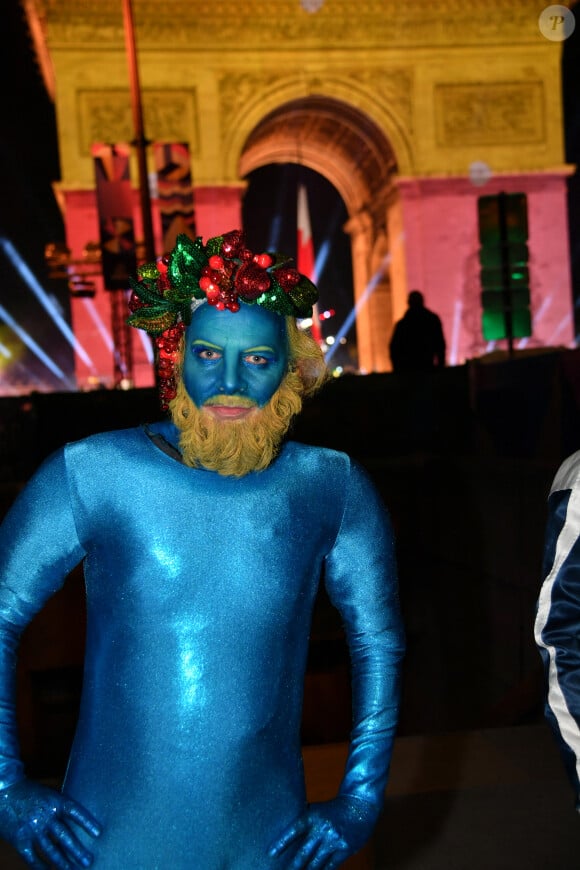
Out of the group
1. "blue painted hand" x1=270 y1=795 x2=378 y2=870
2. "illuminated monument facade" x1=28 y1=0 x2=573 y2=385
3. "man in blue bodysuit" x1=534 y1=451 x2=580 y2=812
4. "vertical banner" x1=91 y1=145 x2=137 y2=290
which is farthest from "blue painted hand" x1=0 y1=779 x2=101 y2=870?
"illuminated monument facade" x1=28 y1=0 x2=573 y2=385

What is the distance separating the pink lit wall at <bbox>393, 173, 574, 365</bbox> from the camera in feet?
70.2

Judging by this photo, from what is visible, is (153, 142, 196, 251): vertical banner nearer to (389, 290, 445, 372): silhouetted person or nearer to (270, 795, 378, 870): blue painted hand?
(389, 290, 445, 372): silhouetted person

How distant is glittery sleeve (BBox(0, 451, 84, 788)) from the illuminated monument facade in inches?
723

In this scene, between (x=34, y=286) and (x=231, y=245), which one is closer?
(x=231, y=245)

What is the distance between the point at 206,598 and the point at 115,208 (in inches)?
602

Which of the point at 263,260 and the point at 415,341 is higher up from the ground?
the point at 415,341

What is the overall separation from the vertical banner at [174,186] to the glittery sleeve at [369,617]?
17.0m

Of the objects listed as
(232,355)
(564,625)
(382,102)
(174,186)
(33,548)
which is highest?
(382,102)

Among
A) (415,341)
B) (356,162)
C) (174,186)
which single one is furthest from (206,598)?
(356,162)

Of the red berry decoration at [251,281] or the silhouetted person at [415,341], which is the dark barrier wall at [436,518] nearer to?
the silhouetted person at [415,341]

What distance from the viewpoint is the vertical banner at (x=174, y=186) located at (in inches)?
729

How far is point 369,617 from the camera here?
1981 mm

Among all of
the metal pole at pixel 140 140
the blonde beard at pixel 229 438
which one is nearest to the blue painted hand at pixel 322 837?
the blonde beard at pixel 229 438

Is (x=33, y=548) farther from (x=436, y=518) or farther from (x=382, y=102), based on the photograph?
(x=382, y=102)
